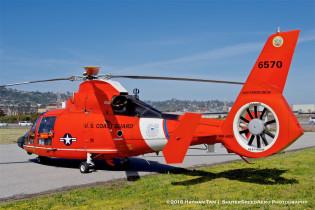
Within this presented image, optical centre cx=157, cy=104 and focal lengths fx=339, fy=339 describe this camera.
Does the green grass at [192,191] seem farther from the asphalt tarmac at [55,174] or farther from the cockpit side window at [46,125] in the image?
the cockpit side window at [46,125]

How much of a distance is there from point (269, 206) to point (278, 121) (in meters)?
2.25

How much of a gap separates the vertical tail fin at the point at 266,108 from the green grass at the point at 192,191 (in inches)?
51.2

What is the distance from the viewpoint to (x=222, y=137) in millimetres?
10148

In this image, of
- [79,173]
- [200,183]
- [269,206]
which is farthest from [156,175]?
[269,206]

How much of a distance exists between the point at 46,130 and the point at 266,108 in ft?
33.1

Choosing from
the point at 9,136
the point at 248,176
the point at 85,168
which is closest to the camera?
the point at 248,176

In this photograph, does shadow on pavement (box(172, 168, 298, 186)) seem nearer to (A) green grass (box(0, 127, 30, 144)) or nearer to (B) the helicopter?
(B) the helicopter

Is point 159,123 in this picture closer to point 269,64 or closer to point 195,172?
point 195,172

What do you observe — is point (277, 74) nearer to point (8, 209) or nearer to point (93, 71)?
point (93, 71)

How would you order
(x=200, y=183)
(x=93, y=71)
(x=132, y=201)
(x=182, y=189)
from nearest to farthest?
(x=132, y=201) → (x=182, y=189) → (x=200, y=183) → (x=93, y=71)

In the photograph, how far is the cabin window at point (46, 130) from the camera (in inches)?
593

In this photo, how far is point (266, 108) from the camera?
9.31 meters

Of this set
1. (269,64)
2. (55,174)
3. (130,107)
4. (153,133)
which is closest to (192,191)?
(153,133)

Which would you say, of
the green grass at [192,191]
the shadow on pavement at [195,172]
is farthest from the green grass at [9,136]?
the green grass at [192,191]
